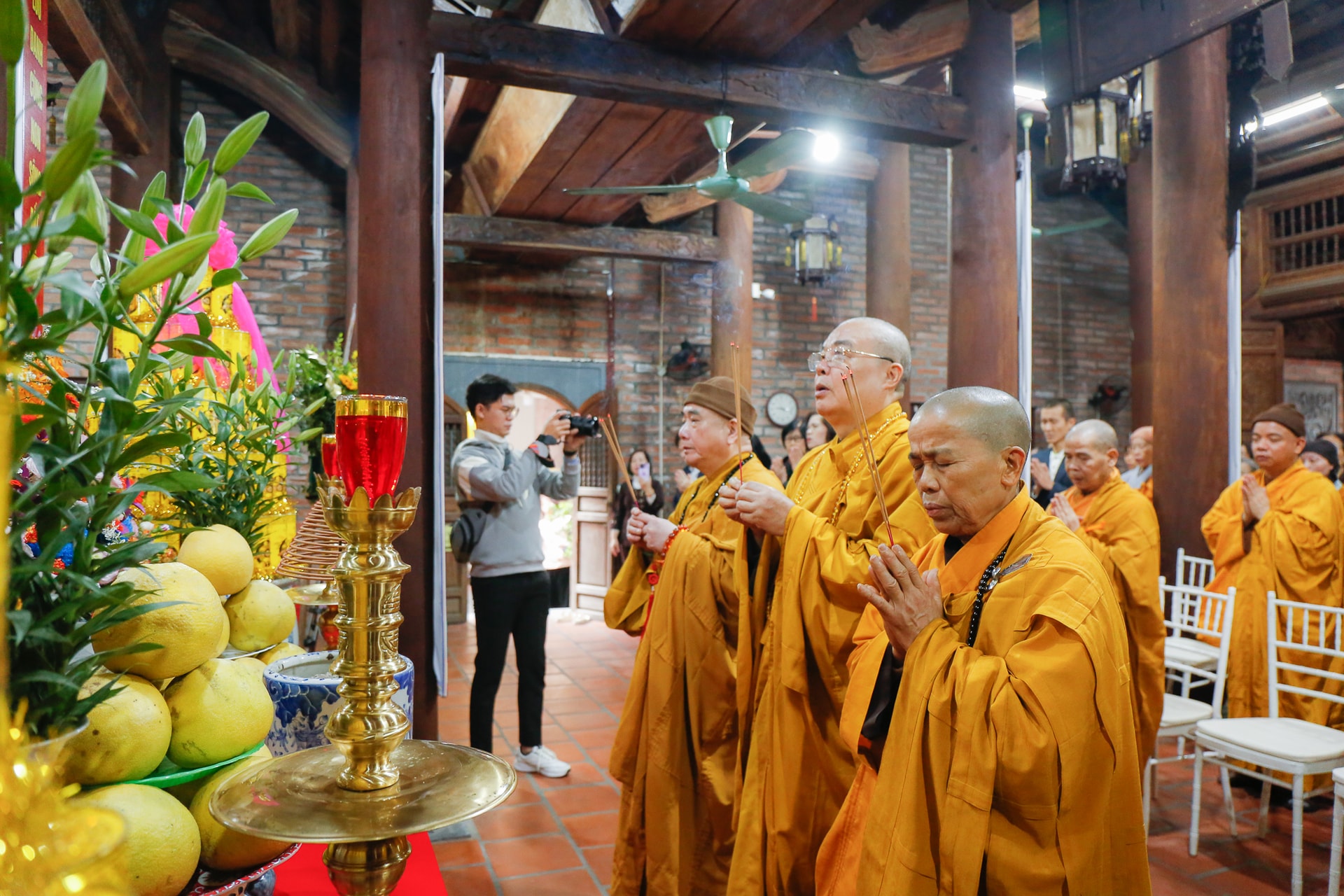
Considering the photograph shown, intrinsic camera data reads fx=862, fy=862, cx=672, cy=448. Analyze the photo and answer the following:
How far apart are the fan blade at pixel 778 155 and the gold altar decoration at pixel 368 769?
13.0 feet

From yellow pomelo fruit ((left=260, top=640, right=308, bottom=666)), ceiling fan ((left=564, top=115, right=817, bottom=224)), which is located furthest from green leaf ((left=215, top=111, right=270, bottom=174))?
ceiling fan ((left=564, top=115, right=817, bottom=224))

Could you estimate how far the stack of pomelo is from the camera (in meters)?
0.78

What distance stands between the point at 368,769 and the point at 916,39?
468 centimetres

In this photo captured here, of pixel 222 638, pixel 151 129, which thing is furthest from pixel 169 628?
pixel 151 129

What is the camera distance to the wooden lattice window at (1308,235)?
8477mm

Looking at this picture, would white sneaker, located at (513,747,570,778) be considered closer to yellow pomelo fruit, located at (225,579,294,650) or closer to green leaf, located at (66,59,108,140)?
yellow pomelo fruit, located at (225,579,294,650)

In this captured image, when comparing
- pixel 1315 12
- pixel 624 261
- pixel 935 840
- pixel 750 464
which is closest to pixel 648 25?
pixel 750 464

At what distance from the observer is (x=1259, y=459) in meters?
4.39

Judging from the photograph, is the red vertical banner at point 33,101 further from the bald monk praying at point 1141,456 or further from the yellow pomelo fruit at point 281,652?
the bald monk praying at point 1141,456

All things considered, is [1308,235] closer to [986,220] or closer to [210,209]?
[986,220]

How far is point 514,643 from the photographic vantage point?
3770mm

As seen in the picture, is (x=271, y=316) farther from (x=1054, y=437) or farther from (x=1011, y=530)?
(x=1011, y=530)

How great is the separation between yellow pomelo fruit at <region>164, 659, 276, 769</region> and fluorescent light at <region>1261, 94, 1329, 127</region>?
381 inches

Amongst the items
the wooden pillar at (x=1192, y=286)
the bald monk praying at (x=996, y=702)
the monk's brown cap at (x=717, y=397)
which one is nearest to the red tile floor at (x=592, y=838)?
the monk's brown cap at (x=717, y=397)
